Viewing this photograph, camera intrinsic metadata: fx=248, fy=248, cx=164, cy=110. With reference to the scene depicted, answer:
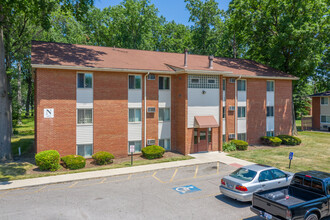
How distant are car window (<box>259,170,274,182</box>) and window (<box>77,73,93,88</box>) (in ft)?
47.1

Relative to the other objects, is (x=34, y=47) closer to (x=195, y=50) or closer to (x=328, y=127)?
(x=195, y=50)

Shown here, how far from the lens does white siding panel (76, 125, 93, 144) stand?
1958 centimetres

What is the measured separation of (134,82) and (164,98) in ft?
10.4

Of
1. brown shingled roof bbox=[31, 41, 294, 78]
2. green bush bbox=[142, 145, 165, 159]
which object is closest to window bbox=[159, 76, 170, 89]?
brown shingled roof bbox=[31, 41, 294, 78]

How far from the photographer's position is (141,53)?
26.2m

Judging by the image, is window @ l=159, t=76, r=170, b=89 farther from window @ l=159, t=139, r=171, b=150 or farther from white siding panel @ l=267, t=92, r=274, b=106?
white siding panel @ l=267, t=92, r=274, b=106

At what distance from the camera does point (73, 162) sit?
1747cm

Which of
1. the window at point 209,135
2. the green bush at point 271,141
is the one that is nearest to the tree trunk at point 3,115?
the window at point 209,135

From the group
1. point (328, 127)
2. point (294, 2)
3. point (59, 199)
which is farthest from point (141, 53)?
point (328, 127)

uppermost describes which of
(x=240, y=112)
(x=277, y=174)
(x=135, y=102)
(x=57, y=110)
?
(x=135, y=102)

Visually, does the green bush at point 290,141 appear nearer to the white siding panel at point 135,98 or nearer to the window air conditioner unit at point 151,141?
the window air conditioner unit at point 151,141

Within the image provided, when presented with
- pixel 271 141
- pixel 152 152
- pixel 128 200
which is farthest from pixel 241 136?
pixel 128 200

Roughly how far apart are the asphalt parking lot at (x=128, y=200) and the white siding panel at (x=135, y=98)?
7178 millimetres

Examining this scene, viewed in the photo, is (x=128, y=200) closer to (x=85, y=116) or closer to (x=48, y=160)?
(x=48, y=160)
